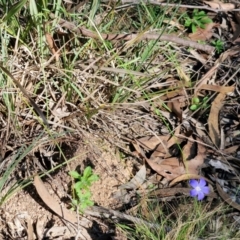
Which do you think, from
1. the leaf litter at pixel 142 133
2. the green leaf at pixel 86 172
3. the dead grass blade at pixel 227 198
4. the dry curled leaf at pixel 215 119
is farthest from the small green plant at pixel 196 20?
the green leaf at pixel 86 172

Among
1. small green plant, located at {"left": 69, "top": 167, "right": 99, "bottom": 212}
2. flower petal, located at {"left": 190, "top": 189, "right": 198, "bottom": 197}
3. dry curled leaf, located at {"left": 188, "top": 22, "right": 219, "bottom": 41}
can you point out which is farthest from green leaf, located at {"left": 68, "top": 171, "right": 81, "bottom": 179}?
dry curled leaf, located at {"left": 188, "top": 22, "right": 219, "bottom": 41}

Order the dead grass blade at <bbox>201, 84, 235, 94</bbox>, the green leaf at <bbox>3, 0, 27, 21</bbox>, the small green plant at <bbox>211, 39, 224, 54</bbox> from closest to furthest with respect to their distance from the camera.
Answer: the green leaf at <bbox>3, 0, 27, 21</bbox>, the dead grass blade at <bbox>201, 84, 235, 94</bbox>, the small green plant at <bbox>211, 39, 224, 54</bbox>

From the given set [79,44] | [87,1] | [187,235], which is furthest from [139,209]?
[87,1]

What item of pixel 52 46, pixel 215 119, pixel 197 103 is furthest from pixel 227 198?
pixel 52 46

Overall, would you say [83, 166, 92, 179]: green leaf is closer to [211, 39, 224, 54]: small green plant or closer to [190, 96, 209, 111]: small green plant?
[190, 96, 209, 111]: small green plant

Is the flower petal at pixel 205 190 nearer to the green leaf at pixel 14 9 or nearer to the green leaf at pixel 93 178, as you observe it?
the green leaf at pixel 93 178
